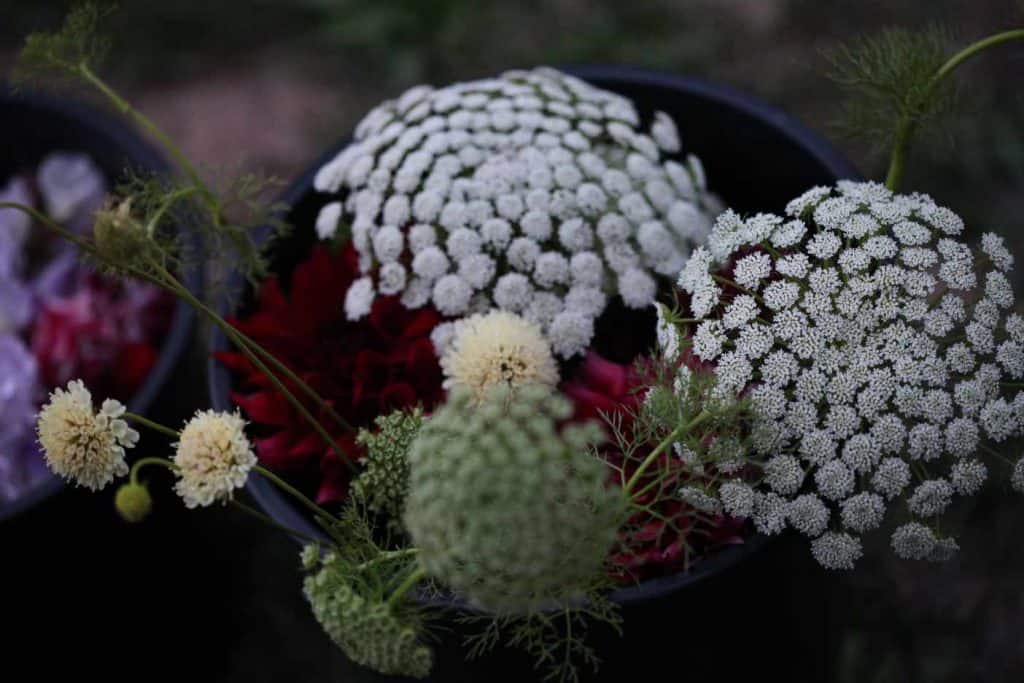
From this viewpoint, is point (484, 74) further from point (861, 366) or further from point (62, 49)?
point (861, 366)

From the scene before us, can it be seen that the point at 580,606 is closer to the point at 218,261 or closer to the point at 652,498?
the point at 652,498

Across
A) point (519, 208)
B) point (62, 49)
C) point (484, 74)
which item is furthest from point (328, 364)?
point (484, 74)

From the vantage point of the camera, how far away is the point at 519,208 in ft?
2.85

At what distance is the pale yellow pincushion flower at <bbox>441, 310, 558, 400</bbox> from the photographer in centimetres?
74

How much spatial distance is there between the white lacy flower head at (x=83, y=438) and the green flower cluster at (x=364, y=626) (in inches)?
4.9

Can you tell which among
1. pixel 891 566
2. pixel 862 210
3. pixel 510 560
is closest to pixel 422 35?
pixel 891 566

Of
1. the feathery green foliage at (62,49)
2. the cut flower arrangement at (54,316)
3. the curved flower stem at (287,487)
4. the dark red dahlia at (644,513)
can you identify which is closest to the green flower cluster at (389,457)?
the curved flower stem at (287,487)

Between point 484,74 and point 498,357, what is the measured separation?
1.11 m

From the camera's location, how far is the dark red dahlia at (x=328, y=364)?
85cm

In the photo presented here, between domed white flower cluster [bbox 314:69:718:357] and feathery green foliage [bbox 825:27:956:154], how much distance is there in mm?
149

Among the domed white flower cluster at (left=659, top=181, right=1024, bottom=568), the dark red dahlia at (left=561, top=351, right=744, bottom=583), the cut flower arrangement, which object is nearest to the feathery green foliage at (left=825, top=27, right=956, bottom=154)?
the domed white flower cluster at (left=659, top=181, right=1024, bottom=568)

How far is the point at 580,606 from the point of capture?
0.73m

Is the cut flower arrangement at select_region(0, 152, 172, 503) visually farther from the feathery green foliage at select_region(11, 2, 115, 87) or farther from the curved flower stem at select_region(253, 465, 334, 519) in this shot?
the curved flower stem at select_region(253, 465, 334, 519)

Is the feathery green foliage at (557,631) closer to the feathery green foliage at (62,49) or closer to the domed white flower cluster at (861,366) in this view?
the domed white flower cluster at (861,366)
